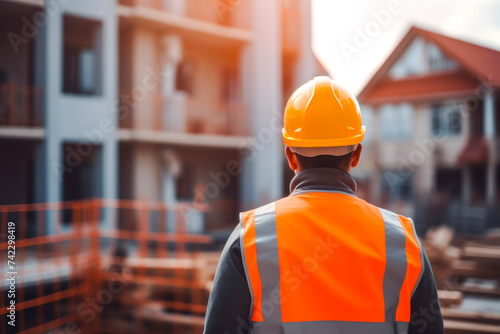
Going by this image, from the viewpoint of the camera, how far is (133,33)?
529 inches

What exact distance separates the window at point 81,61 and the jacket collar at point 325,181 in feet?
38.4

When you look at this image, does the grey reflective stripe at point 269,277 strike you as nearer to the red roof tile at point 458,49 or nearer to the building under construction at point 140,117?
the building under construction at point 140,117

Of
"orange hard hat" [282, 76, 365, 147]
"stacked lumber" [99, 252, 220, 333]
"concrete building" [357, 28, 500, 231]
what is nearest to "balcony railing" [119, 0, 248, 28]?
"concrete building" [357, 28, 500, 231]

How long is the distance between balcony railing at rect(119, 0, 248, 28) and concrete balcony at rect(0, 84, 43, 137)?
3.79m

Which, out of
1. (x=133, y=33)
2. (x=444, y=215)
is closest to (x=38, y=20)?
(x=133, y=33)

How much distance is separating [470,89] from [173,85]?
40.5 feet

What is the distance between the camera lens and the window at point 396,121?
851 inches

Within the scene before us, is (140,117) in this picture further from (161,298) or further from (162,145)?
(161,298)

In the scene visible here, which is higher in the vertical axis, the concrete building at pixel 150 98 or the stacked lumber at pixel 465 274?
the concrete building at pixel 150 98

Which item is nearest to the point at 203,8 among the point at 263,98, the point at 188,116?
the point at 263,98

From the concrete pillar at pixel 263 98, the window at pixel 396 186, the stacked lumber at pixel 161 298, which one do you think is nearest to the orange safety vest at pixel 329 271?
the stacked lumber at pixel 161 298

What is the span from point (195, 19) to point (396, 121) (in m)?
11.7

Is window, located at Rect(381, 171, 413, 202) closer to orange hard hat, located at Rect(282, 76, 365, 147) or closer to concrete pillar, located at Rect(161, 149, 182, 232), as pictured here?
concrete pillar, located at Rect(161, 149, 182, 232)

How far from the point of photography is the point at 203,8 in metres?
14.9
